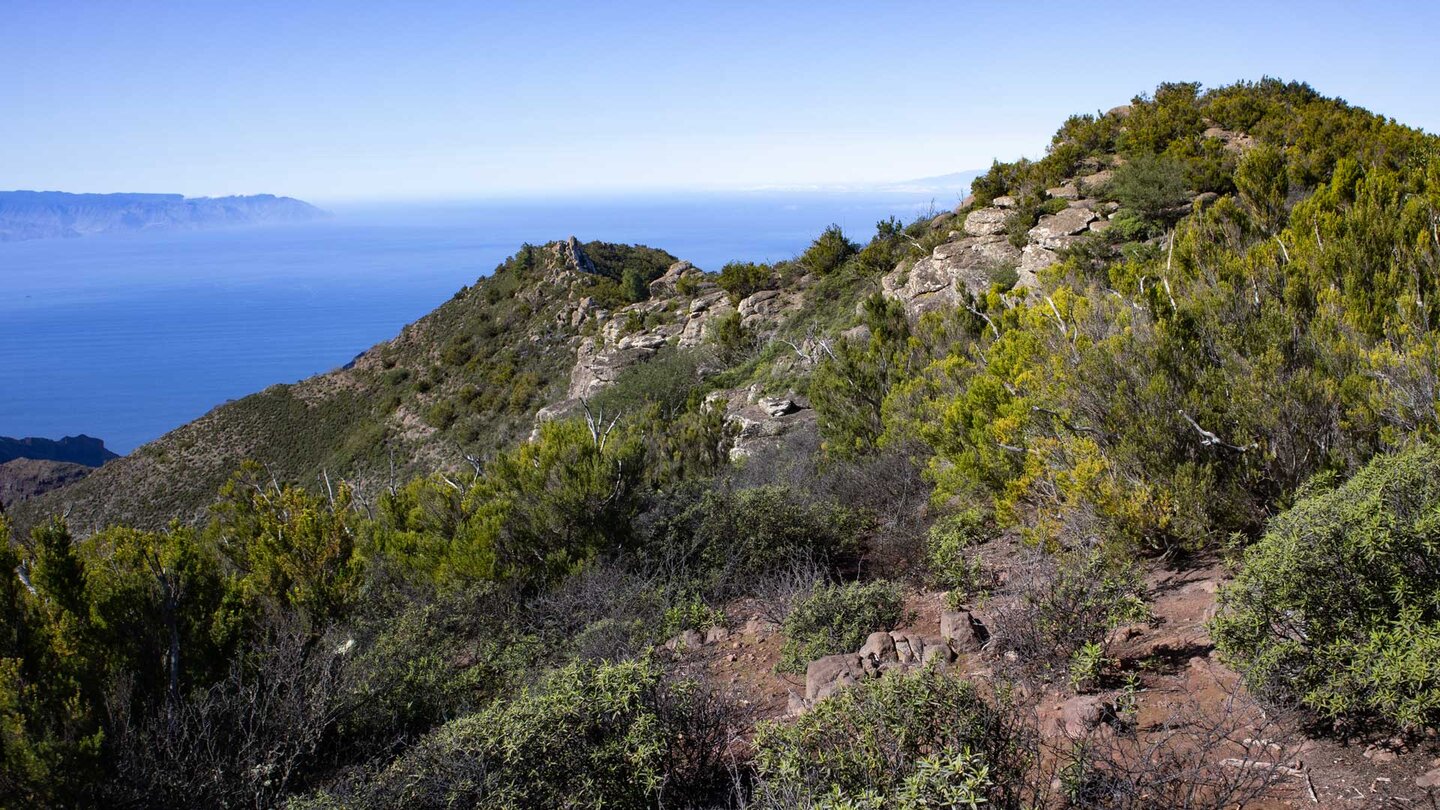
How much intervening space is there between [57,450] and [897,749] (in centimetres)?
8613

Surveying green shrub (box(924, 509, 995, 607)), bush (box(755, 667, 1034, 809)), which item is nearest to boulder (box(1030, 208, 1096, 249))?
green shrub (box(924, 509, 995, 607))

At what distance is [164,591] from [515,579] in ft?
9.40

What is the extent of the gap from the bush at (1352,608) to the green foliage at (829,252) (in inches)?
1007

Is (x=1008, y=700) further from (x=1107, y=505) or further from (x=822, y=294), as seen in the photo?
(x=822, y=294)

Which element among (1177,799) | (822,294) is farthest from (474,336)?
(1177,799)

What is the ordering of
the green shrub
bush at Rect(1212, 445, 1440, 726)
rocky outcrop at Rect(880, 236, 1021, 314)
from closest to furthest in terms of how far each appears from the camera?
1. bush at Rect(1212, 445, 1440, 726)
2. the green shrub
3. rocky outcrop at Rect(880, 236, 1021, 314)

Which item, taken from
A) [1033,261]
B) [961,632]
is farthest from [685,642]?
[1033,261]

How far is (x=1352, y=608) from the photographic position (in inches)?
117

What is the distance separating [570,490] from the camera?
311 inches

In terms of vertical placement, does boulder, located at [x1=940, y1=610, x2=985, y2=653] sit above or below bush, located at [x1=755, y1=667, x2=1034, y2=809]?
below

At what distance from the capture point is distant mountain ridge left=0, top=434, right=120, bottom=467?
59.5 metres

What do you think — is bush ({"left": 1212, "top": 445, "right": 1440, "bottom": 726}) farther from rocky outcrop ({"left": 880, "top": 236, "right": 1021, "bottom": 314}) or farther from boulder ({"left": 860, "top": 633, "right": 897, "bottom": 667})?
rocky outcrop ({"left": 880, "top": 236, "right": 1021, "bottom": 314})

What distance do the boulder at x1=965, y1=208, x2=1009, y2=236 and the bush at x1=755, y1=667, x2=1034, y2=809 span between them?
18331mm

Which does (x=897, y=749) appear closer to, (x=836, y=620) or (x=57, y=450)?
(x=836, y=620)
